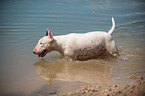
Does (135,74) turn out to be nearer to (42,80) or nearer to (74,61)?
(74,61)

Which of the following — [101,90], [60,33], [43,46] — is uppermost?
[60,33]

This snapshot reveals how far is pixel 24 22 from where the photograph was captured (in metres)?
9.33

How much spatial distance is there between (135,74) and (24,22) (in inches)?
245

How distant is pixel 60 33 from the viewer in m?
7.91

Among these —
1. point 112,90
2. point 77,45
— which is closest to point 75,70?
point 77,45

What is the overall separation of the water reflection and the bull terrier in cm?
24

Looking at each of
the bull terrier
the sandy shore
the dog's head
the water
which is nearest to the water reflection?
the water

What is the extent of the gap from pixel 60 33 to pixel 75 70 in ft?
10.2

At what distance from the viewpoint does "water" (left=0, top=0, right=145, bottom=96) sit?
4.41 metres

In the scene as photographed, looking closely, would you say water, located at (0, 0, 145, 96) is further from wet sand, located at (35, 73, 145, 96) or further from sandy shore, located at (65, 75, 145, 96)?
sandy shore, located at (65, 75, 145, 96)

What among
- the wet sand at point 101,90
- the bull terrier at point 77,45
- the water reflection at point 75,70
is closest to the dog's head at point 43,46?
→ the bull terrier at point 77,45

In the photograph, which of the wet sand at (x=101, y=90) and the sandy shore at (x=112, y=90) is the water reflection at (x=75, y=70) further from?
the sandy shore at (x=112, y=90)

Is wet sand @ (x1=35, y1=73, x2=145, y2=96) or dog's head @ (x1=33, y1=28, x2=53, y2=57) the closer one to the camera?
wet sand @ (x1=35, y1=73, x2=145, y2=96)

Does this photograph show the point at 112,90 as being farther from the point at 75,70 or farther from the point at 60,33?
the point at 60,33
